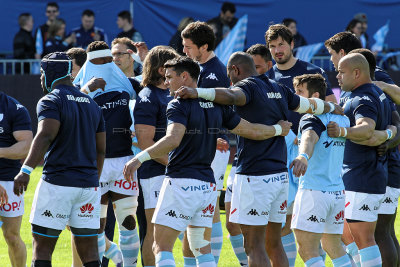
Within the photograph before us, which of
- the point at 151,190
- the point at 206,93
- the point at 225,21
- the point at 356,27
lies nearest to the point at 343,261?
the point at 151,190

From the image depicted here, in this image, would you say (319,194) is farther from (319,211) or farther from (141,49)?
(141,49)

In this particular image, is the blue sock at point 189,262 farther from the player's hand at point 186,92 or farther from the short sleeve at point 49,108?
the short sleeve at point 49,108

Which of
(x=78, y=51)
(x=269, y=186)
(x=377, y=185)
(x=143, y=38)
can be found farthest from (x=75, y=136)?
(x=143, y=38)

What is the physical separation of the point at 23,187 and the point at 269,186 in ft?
7.24

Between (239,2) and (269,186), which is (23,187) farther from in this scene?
(239,2)

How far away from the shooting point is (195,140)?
21.5 ft

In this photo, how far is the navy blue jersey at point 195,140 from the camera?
255 inches

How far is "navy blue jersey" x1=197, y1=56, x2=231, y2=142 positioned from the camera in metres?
8.05

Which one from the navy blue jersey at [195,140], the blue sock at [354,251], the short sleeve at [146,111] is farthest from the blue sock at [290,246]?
the short sleeve at [146,111]

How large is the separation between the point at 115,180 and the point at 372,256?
8.81 ft

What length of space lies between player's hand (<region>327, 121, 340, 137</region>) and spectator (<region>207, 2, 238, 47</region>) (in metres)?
11.7

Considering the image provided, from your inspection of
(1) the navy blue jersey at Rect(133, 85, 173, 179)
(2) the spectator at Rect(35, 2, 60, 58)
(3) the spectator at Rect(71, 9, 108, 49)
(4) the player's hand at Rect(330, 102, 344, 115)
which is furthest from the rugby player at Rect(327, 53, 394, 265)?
(2) the spectator at Rect(35, 2, 60, 58)

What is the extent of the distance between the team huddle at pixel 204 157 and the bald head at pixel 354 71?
1 centimetres

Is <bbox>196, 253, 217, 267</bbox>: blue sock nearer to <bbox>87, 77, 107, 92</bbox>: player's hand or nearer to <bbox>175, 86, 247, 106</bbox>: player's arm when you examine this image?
<bbox>175, 86, 247, 106</bbox>: player's arm
